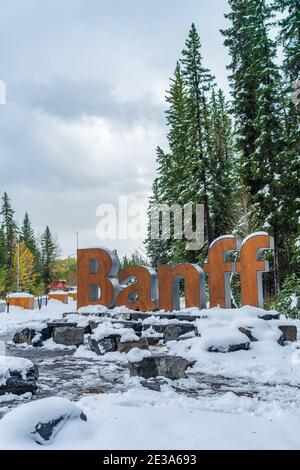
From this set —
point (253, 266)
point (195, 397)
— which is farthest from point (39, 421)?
point (253, 266)

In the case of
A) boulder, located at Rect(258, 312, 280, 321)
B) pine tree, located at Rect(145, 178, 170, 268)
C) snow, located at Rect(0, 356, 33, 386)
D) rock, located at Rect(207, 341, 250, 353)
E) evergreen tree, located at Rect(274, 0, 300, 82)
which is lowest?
rock, located at Rect(207, 341, 250, 353)

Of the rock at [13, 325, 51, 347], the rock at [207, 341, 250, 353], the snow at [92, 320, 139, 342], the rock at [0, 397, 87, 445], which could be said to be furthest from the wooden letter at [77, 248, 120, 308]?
the rock at [0, 397, 87, 445]

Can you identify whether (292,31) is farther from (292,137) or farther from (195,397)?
(195,397)

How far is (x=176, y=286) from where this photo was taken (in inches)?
536

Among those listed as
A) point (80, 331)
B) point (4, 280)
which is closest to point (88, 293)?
point (80, 331)

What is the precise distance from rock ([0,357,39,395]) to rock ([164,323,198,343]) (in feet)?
16.3

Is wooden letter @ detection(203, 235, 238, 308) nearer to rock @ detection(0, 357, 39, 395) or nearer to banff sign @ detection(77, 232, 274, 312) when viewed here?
banff sign @ detection(77, 232, 274, 312)

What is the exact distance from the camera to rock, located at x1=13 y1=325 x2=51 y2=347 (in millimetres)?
11867

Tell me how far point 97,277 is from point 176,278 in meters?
3.03

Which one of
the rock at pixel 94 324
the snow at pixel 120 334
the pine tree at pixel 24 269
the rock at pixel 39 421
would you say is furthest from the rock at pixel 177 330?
the pine tree at pixel 24 269

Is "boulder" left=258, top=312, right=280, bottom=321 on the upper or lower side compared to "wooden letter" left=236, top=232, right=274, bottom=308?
lower

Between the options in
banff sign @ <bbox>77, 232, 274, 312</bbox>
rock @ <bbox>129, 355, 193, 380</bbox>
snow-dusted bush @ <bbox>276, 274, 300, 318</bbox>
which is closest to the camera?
rock @ <bbox>129, 355, 193, 380</bbox>
